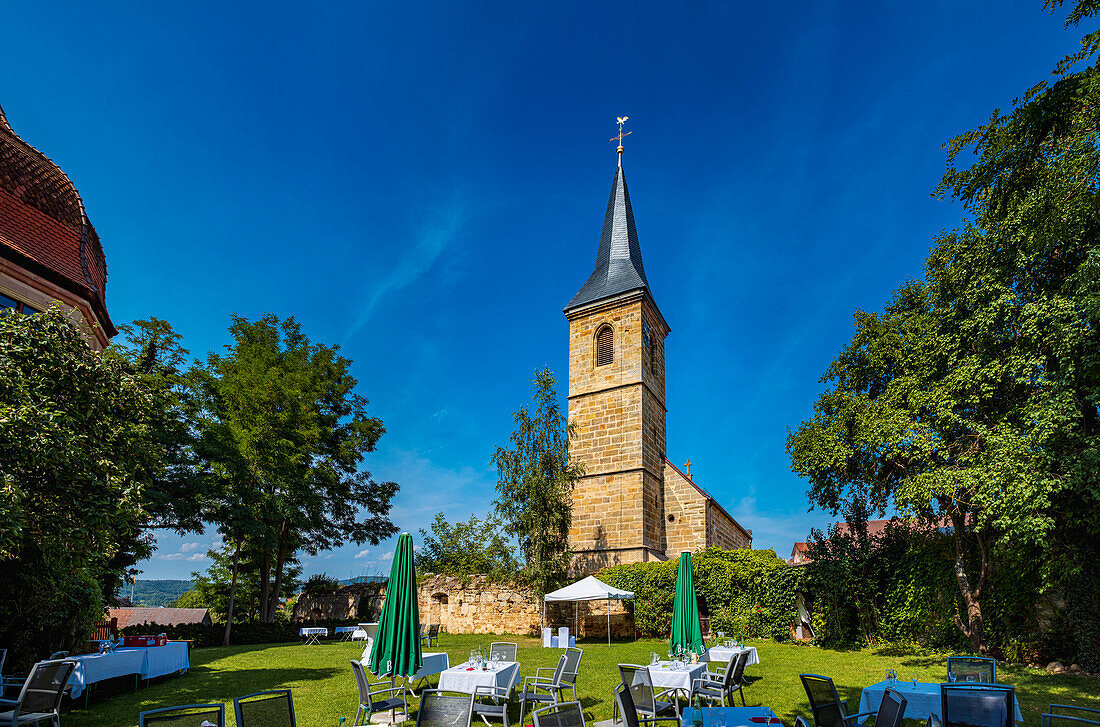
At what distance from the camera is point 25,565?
9.48m

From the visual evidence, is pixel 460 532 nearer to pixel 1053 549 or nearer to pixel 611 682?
pixel 611 682

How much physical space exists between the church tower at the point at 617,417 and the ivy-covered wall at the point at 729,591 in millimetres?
2069

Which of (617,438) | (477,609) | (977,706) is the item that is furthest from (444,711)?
(477,609)

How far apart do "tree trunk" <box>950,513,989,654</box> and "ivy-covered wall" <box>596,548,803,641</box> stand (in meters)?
4.48

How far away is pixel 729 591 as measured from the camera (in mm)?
18766

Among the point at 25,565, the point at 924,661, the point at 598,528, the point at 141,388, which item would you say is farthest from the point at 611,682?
the point at 598,528

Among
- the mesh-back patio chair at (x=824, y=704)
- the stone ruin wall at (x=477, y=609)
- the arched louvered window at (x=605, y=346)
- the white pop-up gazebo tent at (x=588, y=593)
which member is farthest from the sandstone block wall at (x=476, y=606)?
the mesh-back patio chair at (x=824, y=704)

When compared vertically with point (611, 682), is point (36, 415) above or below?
above

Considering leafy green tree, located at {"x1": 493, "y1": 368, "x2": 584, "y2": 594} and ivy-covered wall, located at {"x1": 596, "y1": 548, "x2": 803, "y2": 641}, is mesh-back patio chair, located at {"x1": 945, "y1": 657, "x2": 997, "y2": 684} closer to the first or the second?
ivy-covered wall, located at {"x1": 596, "y1": 548, "x2": 803, "y2": 641}

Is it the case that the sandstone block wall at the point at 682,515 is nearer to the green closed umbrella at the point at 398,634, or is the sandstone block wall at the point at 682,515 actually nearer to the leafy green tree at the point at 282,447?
the leafy green tree at the point at 282,447

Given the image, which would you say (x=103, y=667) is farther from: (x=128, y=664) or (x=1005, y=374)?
(x=1005, y=374)

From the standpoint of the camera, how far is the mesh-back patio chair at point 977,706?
5445 millimetres

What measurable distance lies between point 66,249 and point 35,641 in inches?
321

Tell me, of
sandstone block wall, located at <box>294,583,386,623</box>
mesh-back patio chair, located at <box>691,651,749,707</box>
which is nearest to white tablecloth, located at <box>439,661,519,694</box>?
mesh-back patio chair, located at <box>691,651,749,707</box>
